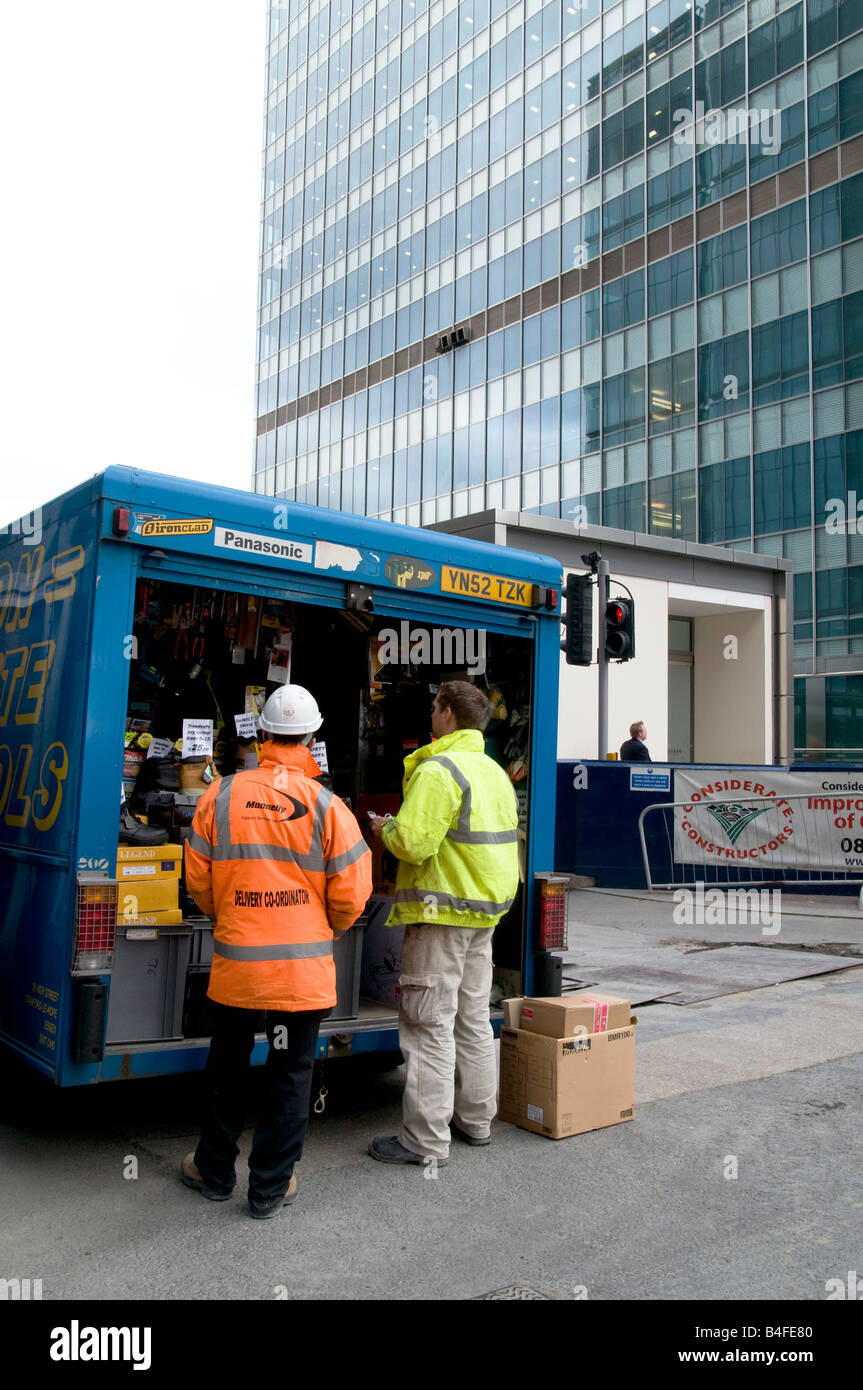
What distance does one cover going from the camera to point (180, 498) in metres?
4.54

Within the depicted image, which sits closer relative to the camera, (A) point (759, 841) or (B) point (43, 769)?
(B) point (43, 769)

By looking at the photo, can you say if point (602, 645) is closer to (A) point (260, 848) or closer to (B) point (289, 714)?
(B) point (289, 714)

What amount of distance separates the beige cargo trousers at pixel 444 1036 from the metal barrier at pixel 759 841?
30.8ft

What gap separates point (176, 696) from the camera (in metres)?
6.32

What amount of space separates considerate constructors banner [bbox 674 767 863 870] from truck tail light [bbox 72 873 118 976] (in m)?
10.9

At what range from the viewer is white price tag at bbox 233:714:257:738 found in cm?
613

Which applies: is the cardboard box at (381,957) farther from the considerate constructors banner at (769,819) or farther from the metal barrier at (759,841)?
the considerate constructors banner at (769,819)

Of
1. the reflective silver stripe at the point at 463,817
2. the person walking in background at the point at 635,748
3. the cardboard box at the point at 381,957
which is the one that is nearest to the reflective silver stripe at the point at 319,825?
the reflective silver stripe at the point at 463,817

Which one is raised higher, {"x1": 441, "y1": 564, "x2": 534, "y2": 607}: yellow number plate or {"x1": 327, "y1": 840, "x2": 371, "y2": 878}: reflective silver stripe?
{"x1": 441, "y1": 564, "x2": 534, "y2": 607}: yellow number plate

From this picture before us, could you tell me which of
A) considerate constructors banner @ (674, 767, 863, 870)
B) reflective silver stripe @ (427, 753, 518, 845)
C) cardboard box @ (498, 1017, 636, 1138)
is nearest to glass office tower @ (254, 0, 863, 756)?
considerate constructors banner @ (674, 767, 863, 870)

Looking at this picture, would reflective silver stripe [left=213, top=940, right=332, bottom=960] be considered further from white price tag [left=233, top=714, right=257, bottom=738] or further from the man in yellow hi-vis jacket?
white price tag [left=233, top=714, right=257, bottom=738]

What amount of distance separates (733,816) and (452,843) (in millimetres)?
10330

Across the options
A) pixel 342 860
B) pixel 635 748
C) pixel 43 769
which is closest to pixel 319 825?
pixel 342 860

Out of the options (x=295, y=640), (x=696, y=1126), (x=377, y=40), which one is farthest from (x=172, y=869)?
(x=377, y=40)
